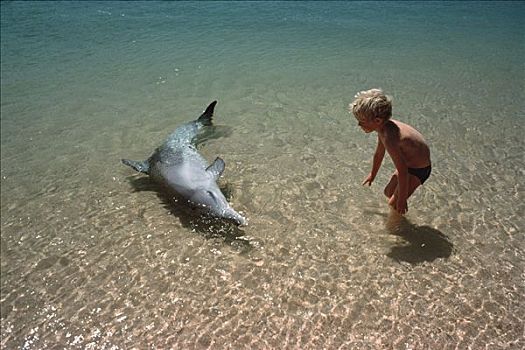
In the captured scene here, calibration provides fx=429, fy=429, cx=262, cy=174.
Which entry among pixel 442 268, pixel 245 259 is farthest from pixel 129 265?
pixel 442 268

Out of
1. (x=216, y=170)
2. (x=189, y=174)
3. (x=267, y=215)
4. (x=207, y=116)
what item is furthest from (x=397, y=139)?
(x=207, y=116)

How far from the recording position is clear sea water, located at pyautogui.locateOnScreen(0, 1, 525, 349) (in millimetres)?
3953

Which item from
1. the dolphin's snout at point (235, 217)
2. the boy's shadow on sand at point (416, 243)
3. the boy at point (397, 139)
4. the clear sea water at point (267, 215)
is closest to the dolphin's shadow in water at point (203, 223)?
the clear sea water at point (267, 215)

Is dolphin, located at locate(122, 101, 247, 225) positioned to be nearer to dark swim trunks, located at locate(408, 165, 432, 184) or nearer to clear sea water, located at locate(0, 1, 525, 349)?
clear sea water, located at locate(0, 1, 525, 349)

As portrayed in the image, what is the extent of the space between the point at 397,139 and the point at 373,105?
20.1 inches

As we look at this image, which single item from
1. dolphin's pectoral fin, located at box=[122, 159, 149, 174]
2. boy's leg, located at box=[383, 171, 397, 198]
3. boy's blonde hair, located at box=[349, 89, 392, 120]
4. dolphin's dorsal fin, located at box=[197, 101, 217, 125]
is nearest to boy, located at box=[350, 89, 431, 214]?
boy's blonde hair, located at box=[349, 89, 392, 120]

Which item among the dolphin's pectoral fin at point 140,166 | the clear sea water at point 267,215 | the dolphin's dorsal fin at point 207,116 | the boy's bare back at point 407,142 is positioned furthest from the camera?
the dolphin's dorsal fin at point 207,116

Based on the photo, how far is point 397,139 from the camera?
14.4 ft

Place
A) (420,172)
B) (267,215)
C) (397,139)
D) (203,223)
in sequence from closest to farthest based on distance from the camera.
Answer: (397,139) → (420,172) → (203,223) → (267,215)

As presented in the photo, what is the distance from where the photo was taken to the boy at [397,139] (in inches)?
164

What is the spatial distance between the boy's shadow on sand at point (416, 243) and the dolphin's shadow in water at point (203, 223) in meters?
1.62

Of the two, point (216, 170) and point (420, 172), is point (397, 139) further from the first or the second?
point (216, 170)

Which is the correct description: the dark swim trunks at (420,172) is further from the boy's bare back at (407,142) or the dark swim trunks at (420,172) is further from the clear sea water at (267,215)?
the clear sea water at (267,215)

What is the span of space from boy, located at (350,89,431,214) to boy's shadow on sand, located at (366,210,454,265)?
17.1 inches
